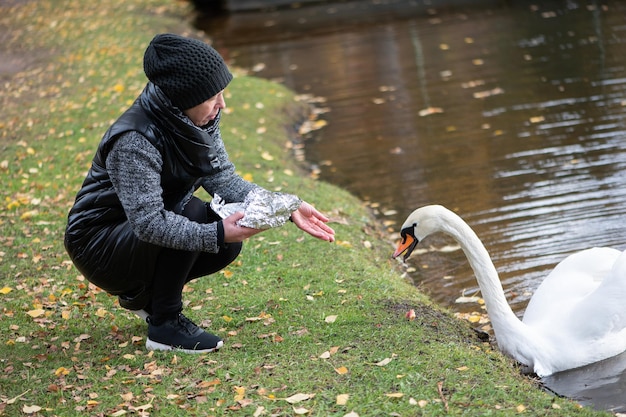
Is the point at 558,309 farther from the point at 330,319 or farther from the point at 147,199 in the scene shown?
the point at 147,199

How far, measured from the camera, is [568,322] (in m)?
5.05

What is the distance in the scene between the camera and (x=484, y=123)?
10.4m

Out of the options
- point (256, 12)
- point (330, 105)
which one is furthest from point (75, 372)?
point (256, 12)

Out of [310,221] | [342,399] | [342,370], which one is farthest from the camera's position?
[310,221]

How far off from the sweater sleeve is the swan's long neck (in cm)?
167

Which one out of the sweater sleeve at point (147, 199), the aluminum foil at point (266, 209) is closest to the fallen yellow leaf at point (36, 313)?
the sweater sleeve at point (147, 199)

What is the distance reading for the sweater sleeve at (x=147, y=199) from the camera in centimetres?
428

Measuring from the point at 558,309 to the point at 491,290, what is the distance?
406 mm

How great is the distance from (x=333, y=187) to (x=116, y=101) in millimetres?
A: 4469

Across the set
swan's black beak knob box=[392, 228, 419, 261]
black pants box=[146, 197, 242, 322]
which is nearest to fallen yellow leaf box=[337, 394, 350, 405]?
black pants box=[146, 197, 242, 322]

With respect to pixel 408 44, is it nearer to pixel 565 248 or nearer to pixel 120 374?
pixel 565 248

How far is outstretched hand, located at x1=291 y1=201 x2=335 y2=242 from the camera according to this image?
4559 mm

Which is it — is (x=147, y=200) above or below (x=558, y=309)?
above

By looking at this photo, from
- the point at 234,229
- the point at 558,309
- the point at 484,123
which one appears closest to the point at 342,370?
the point at 234,229
